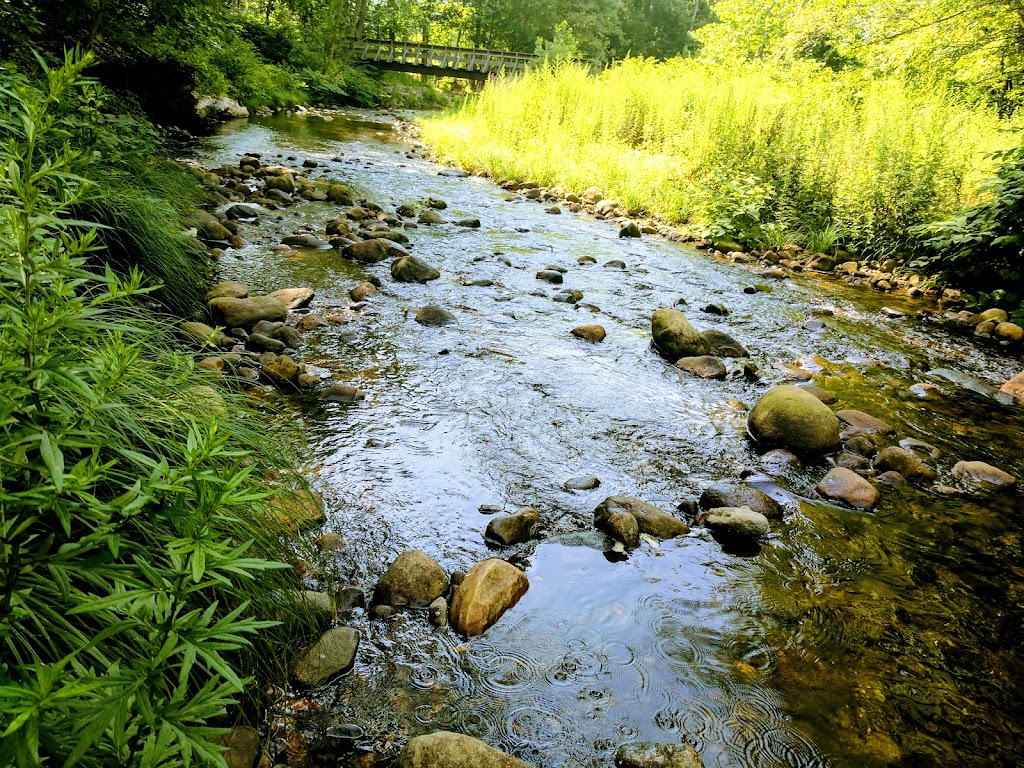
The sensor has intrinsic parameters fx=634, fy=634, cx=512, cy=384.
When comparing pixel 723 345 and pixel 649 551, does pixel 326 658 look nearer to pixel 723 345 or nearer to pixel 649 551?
pixel 649 551

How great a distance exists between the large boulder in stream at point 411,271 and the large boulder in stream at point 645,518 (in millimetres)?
3923

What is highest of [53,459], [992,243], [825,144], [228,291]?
[825,144]

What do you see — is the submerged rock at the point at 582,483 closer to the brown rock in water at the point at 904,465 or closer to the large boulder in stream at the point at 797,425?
the large boulder in stream at the point at 797,425

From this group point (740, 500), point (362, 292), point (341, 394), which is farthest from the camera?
point (362, 292)

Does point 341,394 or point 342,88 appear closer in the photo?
point 341,394

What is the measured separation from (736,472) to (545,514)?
127cm

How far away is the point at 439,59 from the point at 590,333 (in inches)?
1446

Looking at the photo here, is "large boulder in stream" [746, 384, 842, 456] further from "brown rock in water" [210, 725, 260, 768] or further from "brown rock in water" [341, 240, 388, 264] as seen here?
"brown rock in water" [341, 240, 388, 264]

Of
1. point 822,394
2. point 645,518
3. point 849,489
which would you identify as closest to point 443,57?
point 822,394

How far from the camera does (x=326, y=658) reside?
2.07 m

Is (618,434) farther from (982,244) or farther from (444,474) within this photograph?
(982,244)

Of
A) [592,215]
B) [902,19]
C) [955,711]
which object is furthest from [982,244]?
A: [902,19]

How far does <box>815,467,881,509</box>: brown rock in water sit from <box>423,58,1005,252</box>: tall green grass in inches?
255

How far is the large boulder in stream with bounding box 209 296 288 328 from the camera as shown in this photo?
14.9 feet
